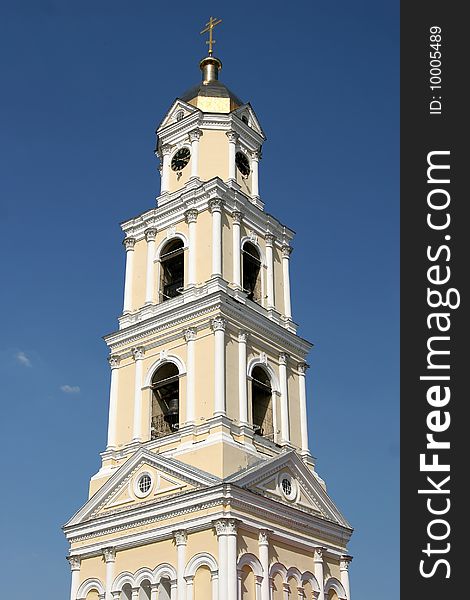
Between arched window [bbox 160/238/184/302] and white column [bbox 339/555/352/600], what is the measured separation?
420 inches

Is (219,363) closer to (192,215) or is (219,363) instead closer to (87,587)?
(192,215)

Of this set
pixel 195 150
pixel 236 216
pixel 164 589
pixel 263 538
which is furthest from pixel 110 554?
pixel 195 150

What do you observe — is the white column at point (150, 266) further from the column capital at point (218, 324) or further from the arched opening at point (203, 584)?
the arched opening at point (203, 584)

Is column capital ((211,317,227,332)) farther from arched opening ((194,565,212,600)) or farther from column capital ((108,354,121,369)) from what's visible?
arched opening ((194,565,212,600))

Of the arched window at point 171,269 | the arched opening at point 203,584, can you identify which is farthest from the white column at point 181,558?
the arched window at point 171,269

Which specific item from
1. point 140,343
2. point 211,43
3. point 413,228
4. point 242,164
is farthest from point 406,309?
point 211,43

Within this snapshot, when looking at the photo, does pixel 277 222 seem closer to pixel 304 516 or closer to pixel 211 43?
pixel 211 43

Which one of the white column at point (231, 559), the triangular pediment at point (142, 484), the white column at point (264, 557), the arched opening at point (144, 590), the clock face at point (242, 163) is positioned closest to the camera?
the white column at point (231, 559)

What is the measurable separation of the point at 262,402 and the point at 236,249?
5294mm

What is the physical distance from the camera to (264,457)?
27859mm

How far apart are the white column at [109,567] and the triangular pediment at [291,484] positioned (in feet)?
15.7

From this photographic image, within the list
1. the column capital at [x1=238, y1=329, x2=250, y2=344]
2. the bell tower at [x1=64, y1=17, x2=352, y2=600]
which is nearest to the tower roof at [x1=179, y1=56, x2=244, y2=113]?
the bell tower at [x1=64, y1=17, x2=352, y2=600]

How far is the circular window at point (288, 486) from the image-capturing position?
1088 inches

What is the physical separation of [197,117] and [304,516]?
15.2 metres
